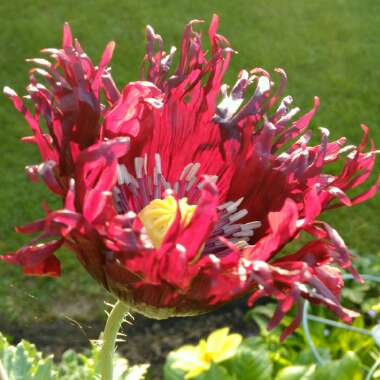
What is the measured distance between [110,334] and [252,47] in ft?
9.17

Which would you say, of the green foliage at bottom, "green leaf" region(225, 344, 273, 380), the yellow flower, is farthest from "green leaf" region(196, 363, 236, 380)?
the green foliage at bottom

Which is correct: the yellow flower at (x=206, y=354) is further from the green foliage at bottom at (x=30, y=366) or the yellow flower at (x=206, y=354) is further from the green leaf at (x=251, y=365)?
the green foliage at bottom at (x=30, y=366)

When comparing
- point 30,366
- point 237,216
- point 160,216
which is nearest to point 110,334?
point 160,216

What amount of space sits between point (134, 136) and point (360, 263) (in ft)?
5.32

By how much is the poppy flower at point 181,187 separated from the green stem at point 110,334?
0.03 m

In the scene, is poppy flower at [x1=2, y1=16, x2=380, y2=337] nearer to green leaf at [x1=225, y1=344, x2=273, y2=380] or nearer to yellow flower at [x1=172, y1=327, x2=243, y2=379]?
yellow flower at [x1=172, y1=327, x2=243, y2=379]

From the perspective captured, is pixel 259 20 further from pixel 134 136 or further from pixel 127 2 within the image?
pixel 134 136

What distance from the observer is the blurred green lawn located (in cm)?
265

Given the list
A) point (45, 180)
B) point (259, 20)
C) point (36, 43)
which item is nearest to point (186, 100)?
point (45, 180)

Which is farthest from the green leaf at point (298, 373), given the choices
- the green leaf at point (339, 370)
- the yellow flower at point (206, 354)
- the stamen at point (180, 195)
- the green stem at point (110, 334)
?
the green stem at point (110, 334)

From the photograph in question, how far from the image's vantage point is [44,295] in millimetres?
2234

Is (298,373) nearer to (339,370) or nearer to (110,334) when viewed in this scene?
(339,370)

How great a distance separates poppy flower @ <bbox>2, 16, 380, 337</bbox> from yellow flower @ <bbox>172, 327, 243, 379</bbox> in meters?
0.81

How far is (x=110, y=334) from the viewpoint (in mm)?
763
